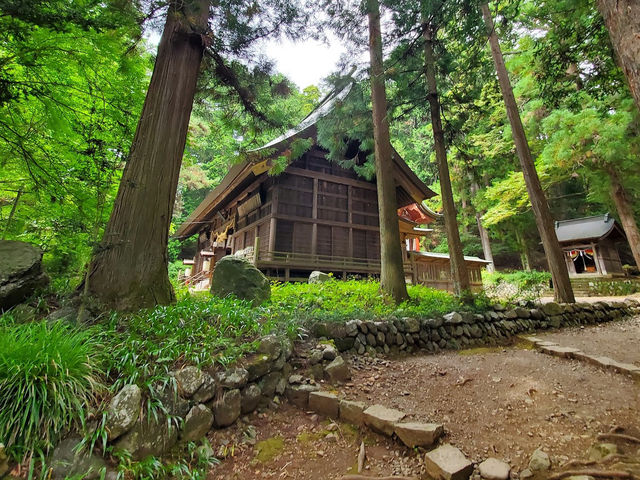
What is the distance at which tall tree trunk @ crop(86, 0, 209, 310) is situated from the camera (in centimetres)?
308

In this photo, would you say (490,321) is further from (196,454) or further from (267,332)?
(196,454)

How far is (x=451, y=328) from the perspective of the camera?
4.60 metres

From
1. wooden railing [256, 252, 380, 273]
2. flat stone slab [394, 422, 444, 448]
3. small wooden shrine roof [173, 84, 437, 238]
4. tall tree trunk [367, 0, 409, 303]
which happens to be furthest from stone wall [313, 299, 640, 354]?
wooden railing [256, 252, 380, 273]

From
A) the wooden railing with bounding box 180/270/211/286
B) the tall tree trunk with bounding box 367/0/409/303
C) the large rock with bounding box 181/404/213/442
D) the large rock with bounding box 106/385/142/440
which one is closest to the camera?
the large rock with bounding box 106/385/142/440

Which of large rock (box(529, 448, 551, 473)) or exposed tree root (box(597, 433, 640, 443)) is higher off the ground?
exposed tree root (box(597, 433, 640, 443))

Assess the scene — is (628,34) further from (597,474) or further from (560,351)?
(560,351)

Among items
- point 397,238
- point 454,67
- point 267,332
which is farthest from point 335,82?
point 267,332

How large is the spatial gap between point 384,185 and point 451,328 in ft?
10.1

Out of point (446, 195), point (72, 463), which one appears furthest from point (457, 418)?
point (446, 195)

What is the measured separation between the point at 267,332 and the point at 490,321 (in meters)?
4.24

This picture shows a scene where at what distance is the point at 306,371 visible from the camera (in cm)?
297

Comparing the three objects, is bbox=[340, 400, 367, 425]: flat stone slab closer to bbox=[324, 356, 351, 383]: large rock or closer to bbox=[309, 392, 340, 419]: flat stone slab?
bbox=[309, 392, 340, 419]: flat stone slab

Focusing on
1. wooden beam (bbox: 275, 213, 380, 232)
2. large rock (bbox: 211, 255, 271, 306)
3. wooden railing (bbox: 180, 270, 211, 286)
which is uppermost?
wooden beam (bbox: 275, 213, 380, 232)

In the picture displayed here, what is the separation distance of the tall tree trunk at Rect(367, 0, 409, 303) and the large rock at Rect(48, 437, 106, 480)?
15.2ft
